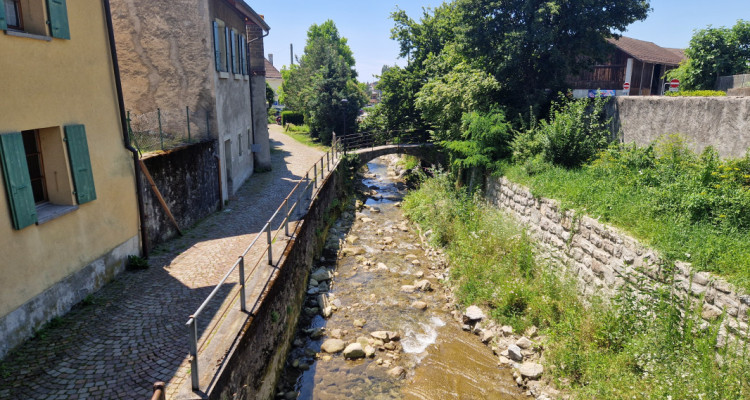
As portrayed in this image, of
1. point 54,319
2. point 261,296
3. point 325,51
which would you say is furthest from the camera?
point 325,51

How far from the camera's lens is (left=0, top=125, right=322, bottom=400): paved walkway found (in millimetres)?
4801

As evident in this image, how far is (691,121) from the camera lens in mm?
Answer: 8984

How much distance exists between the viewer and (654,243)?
21.6ft

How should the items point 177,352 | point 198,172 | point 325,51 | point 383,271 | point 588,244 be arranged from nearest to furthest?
point 177,352 < point 588,244 < point 198,172 < point 383,271 < point 325,51

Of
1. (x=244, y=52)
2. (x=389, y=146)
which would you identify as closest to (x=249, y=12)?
(x=244, y=52)

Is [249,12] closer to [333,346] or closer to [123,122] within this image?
[123,122]

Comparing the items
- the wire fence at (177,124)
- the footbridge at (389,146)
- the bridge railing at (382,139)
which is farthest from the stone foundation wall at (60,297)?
the bridge railing at (382,139)

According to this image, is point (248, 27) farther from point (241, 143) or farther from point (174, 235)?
point (174, 235)

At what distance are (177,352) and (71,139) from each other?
364 centimetres

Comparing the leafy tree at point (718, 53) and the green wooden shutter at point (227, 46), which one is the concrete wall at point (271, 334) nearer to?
the green wooden shutter at point (227, 46)

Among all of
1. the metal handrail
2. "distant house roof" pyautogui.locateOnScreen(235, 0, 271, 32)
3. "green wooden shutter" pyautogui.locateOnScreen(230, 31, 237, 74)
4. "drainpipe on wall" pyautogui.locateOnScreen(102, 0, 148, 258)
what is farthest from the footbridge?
"drainpipe on wall" pyautogui.locateOnScreen(102, 0, 148, 258)

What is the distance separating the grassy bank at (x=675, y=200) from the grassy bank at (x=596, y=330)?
0.82m

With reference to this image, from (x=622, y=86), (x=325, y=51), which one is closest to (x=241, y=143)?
(x=325, y=51)

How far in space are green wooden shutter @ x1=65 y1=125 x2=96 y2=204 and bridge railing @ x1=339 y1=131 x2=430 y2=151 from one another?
16414 mm
